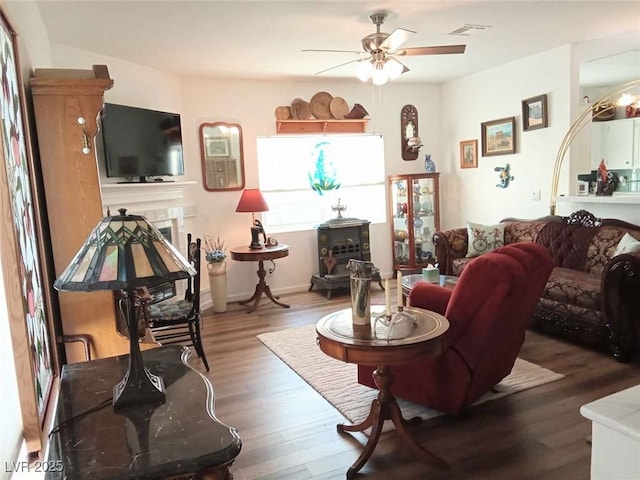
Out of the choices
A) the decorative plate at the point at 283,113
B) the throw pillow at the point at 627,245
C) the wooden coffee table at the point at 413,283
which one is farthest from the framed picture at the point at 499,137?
the decorative plate at the point at 283,113

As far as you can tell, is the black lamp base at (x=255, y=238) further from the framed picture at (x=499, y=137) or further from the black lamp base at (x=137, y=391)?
the black lamp base at (x=137, y=391)

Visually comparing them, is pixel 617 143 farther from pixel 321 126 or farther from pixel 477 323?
pixel 477 323

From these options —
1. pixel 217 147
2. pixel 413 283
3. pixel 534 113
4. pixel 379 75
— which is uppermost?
pixel 379 75

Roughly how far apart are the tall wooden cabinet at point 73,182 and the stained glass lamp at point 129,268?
910 millimetres

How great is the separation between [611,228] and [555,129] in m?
1.33

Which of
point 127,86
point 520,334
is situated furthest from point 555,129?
point 127,86

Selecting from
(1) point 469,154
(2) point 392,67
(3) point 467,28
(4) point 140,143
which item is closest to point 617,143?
(1) point 469,154

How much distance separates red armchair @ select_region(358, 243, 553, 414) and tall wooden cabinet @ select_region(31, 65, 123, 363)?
5.28ft

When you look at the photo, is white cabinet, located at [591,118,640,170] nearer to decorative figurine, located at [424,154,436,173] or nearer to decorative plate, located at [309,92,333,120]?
decorative figurine, located at [424,154,436,173]

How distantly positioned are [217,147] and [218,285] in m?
1.64

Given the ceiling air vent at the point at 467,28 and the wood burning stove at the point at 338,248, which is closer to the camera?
the ceiling air vent at the point at 467,28

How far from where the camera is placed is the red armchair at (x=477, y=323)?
2457 millimetres

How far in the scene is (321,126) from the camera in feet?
20.0

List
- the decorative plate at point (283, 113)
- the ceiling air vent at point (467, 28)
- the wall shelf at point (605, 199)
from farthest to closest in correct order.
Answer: the decorative plate at point (283, 113)
the wall shelf at point (605, 199)
the ceiling air vent at point (467, 28)
